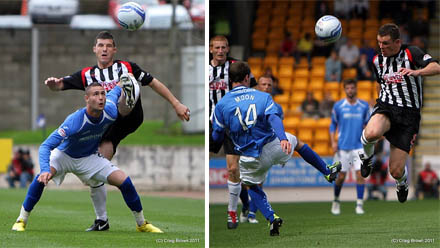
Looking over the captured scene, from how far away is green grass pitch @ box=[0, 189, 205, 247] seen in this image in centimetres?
740

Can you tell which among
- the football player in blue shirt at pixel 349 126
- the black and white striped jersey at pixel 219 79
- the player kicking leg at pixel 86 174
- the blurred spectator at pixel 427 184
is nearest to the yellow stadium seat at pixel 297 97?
the blurred spectator at pixel 427 184

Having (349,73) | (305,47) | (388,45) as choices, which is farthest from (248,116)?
(305,47)

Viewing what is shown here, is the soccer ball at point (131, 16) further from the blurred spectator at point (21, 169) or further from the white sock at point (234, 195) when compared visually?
the blurred spectator at point (21, 169)

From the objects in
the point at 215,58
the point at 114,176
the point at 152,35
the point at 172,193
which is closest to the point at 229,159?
the point at 215,58

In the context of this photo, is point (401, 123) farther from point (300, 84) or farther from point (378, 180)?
point (300, 84)

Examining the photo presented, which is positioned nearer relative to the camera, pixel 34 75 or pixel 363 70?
pixel 363 70

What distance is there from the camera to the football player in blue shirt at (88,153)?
7.95 m

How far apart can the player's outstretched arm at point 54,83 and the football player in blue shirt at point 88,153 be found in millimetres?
406

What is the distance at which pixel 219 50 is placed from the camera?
993cm

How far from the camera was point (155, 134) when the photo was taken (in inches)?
853

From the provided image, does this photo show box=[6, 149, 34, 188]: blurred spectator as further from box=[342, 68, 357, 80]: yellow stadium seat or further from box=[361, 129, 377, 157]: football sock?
box=[361, 129, 377, 157]: football sock

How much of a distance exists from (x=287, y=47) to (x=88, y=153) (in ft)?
42.6

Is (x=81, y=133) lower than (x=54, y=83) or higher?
lower

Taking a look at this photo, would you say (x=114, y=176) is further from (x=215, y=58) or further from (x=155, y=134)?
(x=155, y=134)
